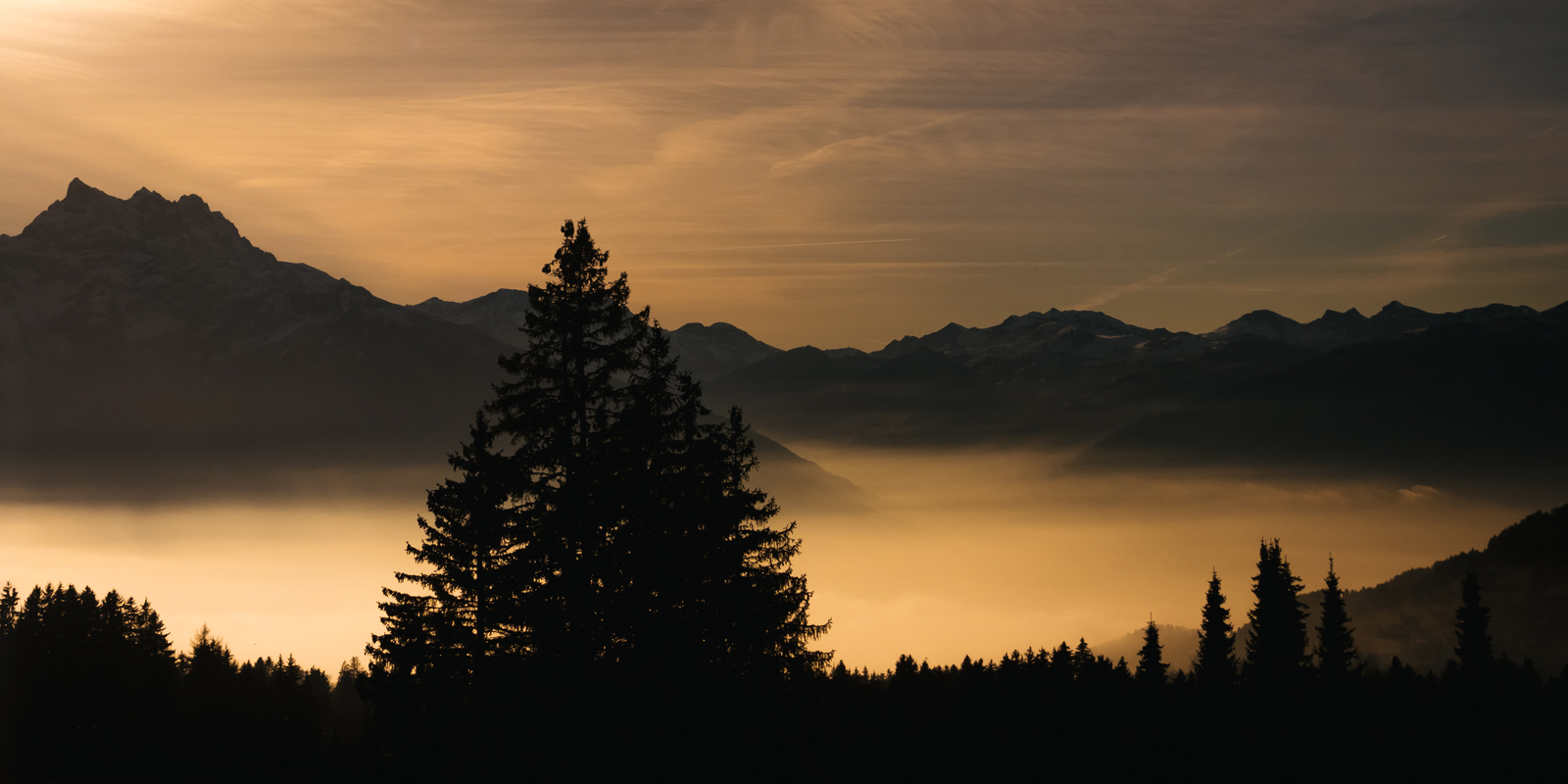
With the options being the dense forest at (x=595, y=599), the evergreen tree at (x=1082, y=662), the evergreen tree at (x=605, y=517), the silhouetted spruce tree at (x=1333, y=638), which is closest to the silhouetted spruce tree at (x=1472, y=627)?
the silhouetted spruce tree at (x=1333, y=638)

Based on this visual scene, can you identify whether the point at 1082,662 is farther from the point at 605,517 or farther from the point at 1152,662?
the point at 605,517

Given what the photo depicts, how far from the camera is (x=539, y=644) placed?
3106 cm

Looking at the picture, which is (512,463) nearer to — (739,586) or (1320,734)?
(739,586)

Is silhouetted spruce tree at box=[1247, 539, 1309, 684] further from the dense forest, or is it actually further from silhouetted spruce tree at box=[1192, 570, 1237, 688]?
the dense forest

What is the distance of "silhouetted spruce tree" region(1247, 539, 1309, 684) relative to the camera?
107 metres

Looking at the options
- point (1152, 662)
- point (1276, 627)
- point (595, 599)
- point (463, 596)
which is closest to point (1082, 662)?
point (1152, 662)

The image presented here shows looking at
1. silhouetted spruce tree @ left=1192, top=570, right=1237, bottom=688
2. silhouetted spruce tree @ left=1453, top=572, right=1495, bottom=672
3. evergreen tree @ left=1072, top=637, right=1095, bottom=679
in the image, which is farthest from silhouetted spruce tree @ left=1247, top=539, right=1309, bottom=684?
silhouetted spruce tree @ left=1453, top=572, right=1495, bottom=672

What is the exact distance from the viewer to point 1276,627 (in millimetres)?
109375

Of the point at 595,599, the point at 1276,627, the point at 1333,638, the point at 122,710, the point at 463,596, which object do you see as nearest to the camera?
the point at 595,599

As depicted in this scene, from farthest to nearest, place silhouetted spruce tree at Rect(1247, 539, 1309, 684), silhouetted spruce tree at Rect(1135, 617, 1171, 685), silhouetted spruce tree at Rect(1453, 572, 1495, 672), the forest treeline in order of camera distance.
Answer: silhouetted spruce tree at Rect(1453, 572, 1495, 672) → silhouetted spruce tree at Rect(1247, 539, 1309, 684) → silhouetted spruce tree at Rect(1135, 617, 1171, 685) → the forest treeline

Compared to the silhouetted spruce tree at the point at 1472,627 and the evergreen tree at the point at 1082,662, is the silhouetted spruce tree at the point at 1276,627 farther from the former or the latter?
the silhouetted spruce tree at the point at 1472,627

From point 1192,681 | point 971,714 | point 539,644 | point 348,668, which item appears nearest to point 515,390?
point 539,644

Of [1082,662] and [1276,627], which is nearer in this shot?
[1276,627]

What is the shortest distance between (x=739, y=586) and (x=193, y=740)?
2398 inches
